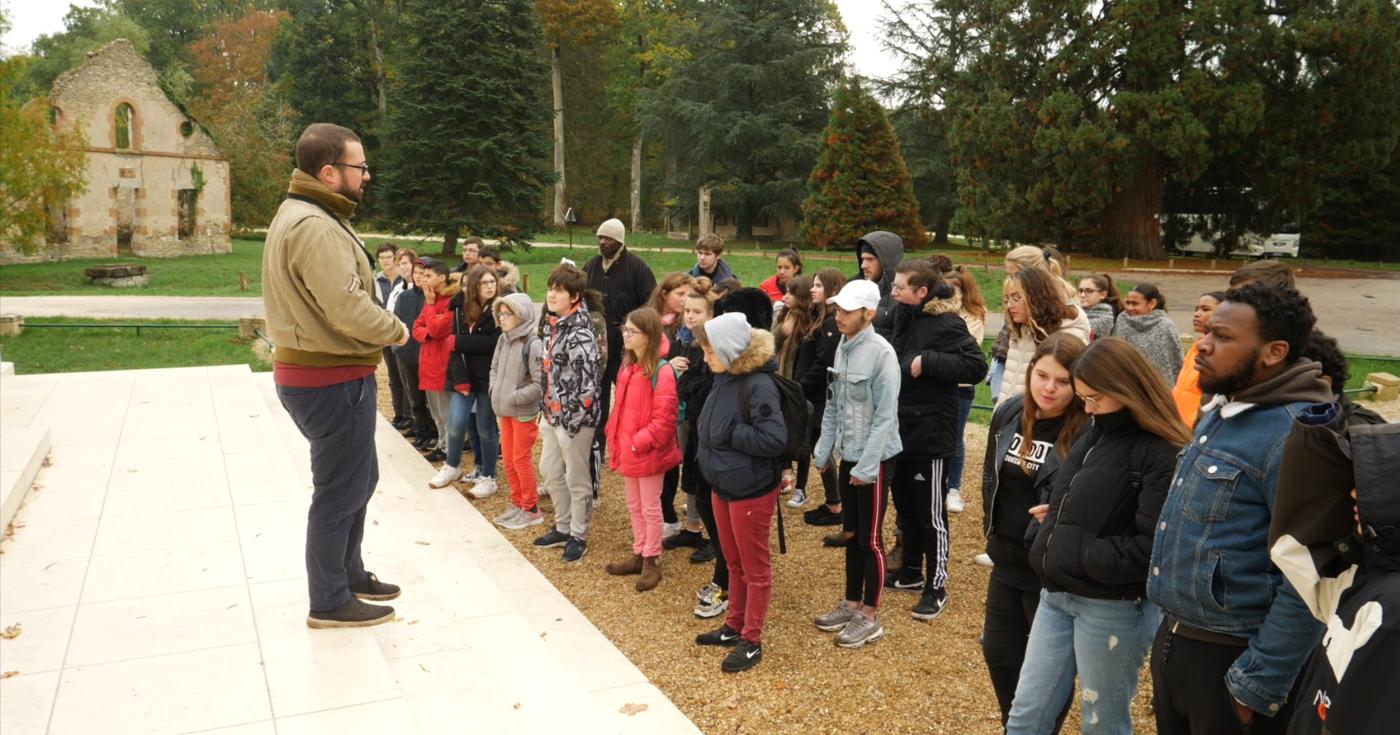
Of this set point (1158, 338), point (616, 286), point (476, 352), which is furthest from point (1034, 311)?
point (476, 352)

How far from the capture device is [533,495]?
6.73 metres

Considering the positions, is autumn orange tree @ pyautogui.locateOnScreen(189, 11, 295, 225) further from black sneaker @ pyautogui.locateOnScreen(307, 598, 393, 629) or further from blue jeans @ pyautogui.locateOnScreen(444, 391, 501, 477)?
black sneaker @ pyautogui.locateOnScreen(307, 598, 393, 629)

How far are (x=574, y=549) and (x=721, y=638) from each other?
1.61 m

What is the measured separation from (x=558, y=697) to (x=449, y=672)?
1.57 feet

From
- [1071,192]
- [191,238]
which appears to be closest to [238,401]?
[1071,192]

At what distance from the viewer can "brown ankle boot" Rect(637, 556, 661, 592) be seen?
555 centimetres

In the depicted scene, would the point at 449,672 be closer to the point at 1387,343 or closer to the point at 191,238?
the point at 1387,343

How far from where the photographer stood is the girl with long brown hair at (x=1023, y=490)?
11.1 feet

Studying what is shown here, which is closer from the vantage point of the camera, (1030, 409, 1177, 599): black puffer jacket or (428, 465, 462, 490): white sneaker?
(1030, 409, 1177, 599): black puffer jacket

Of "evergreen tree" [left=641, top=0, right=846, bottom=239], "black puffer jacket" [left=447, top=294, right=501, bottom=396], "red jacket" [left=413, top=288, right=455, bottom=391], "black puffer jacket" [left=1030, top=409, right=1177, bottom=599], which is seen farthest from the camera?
"evergreen tree" [left=641, top=0, right=846, bottom=239]

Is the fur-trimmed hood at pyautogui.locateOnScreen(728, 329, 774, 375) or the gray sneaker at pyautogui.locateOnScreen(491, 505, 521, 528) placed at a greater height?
the fur-trimmed hood at pyautogui.locateOnScreen(728, 329, 774, 375)

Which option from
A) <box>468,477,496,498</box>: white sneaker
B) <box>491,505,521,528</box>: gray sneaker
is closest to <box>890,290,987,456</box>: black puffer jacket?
<box>491,505,521,528</box>: gray sneaker

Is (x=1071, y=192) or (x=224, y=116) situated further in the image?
(x=224, y=116)

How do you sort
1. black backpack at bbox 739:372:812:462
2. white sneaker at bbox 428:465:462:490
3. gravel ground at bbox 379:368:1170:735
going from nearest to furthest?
gravel ground at bbox 379:368:1170:735
black backpack at bbox 739:372:812:462
white sneaker at bbox 428:465:462:490
